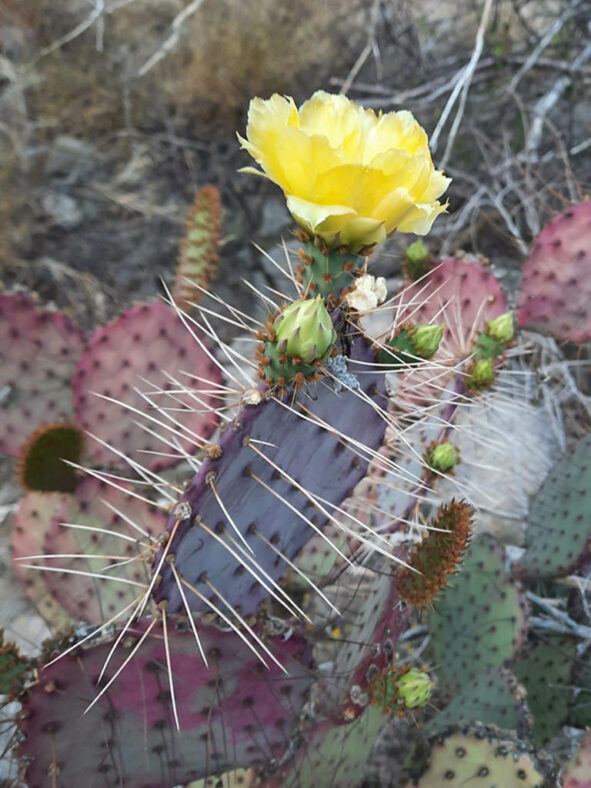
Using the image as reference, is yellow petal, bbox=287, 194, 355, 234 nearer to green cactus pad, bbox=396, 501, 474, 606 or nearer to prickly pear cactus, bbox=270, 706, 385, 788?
green cactus pad, bbox=396, 501, 474, 606

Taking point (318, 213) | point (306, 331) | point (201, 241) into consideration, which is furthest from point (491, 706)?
point (201, 241)

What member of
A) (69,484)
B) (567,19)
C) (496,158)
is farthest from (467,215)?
(69,484)

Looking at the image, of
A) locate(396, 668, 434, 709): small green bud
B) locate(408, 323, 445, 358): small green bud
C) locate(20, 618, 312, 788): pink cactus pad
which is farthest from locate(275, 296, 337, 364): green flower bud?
locate(396, 668, 434, 709): small green bud

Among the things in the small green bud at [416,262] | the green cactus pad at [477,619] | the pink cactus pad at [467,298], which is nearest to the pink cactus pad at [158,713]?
the green cactus pad at [477,619]

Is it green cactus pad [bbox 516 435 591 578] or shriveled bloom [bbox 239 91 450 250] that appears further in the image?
green cactus pad [bbox 516 435 591 578]

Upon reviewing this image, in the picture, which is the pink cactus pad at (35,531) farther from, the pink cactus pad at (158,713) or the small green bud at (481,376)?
the small green bud at (481,376)

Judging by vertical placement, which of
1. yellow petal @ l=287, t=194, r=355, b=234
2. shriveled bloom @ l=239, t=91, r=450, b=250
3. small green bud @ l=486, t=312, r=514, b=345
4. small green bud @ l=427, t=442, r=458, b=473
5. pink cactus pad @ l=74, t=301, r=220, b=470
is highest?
small green bud @ l=486, t=312, r=514, b=345
